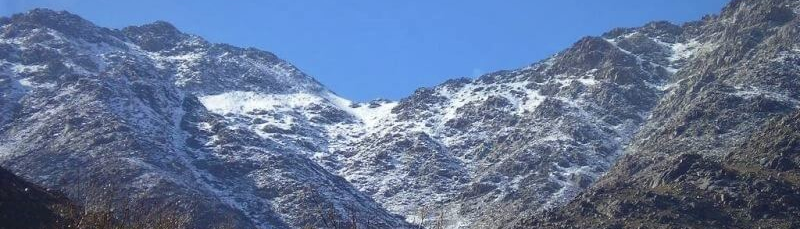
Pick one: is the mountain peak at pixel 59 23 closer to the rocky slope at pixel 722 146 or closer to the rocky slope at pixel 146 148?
the rocky slope at pixel 146 148

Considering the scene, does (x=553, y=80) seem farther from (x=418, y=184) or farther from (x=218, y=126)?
(x=218, y=126)

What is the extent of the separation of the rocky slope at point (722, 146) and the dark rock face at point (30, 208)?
48.2 metres

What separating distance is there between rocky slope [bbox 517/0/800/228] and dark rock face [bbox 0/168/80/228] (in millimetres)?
48178

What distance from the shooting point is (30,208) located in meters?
33.7

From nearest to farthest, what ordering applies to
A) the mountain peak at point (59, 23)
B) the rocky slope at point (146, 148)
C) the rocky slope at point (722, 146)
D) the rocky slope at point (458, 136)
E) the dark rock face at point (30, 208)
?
the dark rock face at point (30, 208)
the rocky slope at point (722, 146)
the rocky slope at point (458, 136)
the rocky slope at point (146, 148)
the mountain peak at point (59, 23)

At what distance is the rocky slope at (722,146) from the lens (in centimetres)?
6700

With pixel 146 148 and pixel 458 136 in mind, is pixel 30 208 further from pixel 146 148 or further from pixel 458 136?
pixel 458 136

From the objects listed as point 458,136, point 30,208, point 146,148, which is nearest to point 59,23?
point 146,148

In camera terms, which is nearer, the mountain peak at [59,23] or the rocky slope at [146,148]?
the rocky slope at [146,148]

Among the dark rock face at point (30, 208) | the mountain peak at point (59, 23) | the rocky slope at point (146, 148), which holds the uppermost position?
the mountain peak at point (59, 23)

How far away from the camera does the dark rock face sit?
30500mm

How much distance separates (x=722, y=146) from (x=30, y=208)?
82179 mm

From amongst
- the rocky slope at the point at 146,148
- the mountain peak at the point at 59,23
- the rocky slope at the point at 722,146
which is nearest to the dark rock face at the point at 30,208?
the rocky slope at the point at 146,148

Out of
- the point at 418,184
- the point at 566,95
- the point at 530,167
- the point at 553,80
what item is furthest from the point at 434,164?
the point at 553,80
